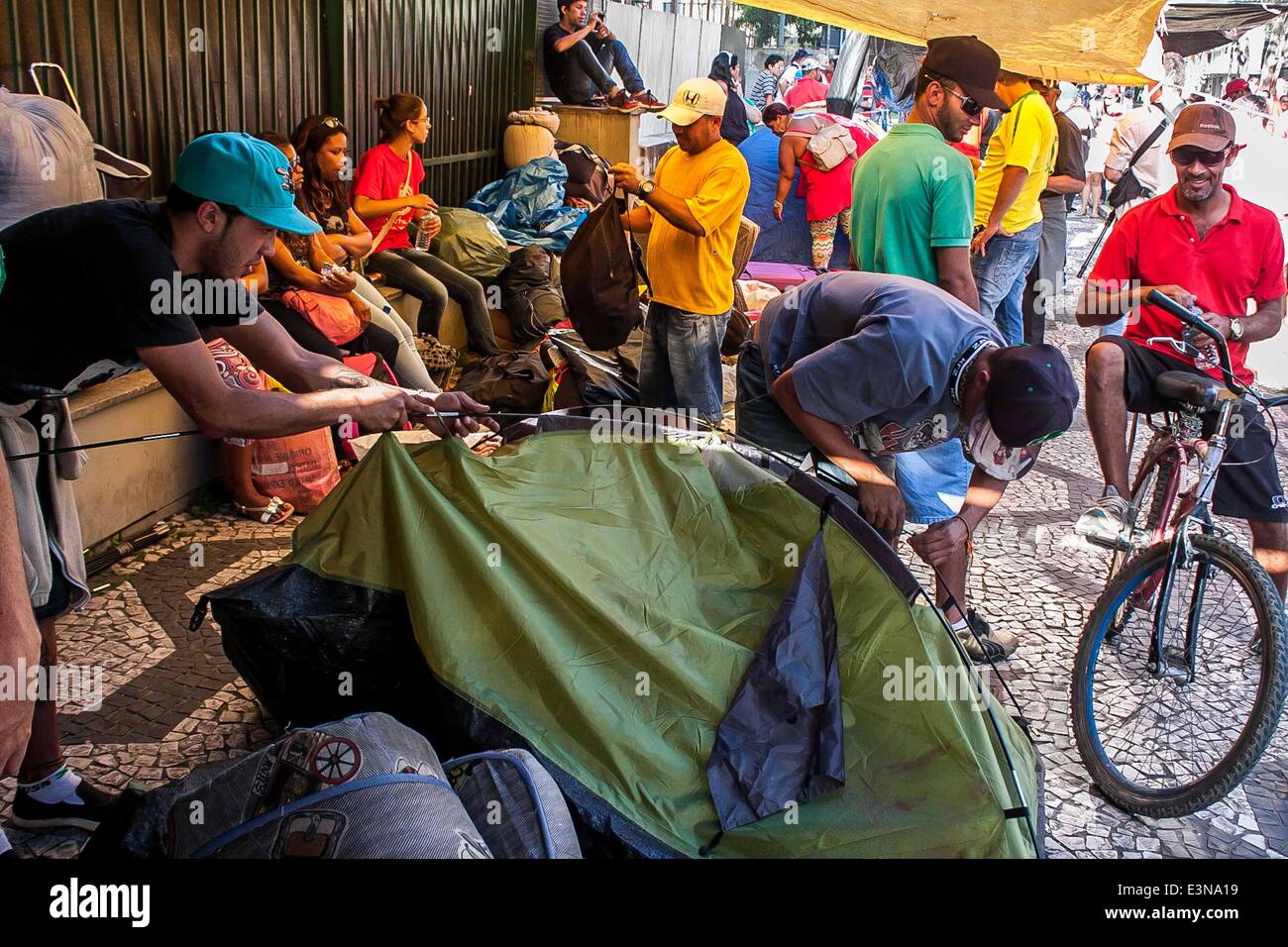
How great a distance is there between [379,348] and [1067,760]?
366cm

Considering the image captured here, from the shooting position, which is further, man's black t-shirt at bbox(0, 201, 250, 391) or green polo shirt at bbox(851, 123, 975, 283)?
green polo shirt at bbox(851, 123, 975, 283)

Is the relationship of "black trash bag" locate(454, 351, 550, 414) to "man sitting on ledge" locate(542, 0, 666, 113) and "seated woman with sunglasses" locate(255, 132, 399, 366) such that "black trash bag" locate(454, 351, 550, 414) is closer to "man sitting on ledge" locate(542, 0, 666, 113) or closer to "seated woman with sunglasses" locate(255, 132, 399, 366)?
"seated woman with sunglasses" locate(255, 132, 399, 366)

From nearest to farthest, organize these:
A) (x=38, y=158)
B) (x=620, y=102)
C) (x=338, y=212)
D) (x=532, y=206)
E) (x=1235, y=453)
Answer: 1. (x=38, y=158)
2. (x=1235, y=453)
3. (x=338, y=212)
4. (x=532, y=206)
5. (x=620, y=102)

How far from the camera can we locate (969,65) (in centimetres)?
444

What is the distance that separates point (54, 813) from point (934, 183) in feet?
12.0

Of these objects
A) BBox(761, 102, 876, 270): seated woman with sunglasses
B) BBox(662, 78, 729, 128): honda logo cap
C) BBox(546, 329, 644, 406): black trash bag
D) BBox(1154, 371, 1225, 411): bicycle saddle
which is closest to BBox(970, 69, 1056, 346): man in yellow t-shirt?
BBox(662, 78, 729, 128): honda logo cap

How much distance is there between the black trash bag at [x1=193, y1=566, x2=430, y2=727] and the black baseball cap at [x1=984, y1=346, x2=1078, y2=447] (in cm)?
166

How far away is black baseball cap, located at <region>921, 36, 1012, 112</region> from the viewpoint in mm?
4430

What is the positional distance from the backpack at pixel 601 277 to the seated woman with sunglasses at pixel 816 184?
16.2ft

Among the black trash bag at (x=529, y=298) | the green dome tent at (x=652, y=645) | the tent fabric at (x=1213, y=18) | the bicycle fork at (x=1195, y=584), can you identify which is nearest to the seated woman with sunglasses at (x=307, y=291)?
the black trash bag at (x=529, y=298)

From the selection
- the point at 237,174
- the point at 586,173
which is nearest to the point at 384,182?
the point at 586,173

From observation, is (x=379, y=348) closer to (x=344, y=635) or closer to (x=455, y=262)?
(x=455, y=262)

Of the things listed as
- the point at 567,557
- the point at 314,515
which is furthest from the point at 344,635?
the point at 567,557

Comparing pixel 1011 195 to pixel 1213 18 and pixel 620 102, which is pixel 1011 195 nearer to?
pixel 620 102
